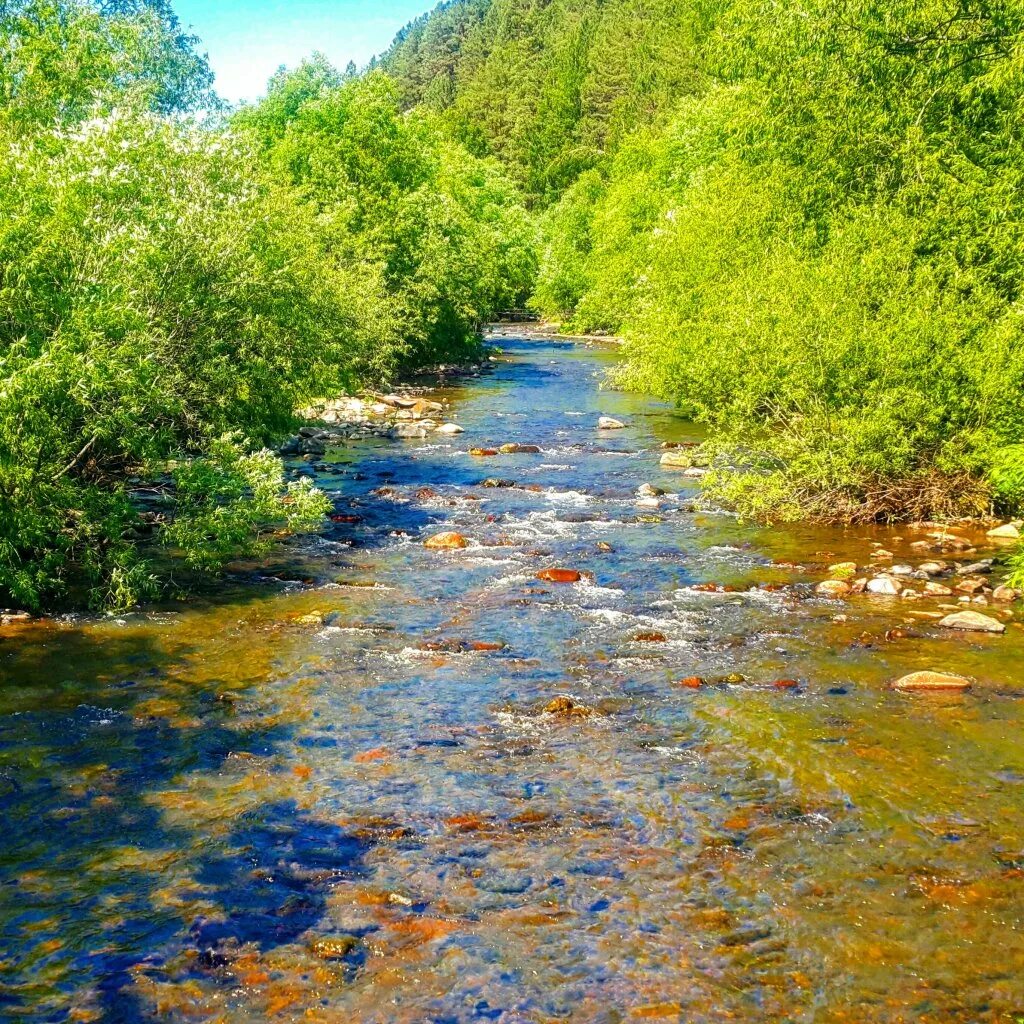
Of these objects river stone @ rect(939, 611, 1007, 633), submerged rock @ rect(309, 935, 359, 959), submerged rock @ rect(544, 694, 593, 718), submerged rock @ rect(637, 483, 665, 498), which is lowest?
river stone @ rect(939, 611, 1007, 633)

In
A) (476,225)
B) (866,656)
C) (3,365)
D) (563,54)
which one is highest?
(563,54)

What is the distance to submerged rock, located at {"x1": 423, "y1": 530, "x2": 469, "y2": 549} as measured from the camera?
23.5m

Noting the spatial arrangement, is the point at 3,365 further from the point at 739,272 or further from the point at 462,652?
the point at 739,272

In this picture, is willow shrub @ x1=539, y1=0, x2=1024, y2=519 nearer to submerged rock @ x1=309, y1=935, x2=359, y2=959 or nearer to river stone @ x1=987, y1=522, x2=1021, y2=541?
river stone @ x1=987, y1=522, x2=1021, y2=541

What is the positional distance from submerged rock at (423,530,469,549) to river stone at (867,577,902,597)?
29.3 feet

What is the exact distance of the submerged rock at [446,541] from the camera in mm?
23547

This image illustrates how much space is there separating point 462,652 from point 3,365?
8378mm

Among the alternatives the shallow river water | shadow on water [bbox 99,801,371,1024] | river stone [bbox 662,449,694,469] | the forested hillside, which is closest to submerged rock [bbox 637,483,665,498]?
the forested hillside

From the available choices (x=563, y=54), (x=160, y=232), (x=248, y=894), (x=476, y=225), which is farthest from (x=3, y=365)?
(x=563, y=54)

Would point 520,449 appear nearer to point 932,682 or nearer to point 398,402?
point 398,402

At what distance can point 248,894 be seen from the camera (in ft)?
33.0

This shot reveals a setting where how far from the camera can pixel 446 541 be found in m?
23.7

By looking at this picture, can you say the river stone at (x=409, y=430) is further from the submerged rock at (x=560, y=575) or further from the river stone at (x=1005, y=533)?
the river stone at (x=1005, y=533)

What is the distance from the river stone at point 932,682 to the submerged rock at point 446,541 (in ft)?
36.1
